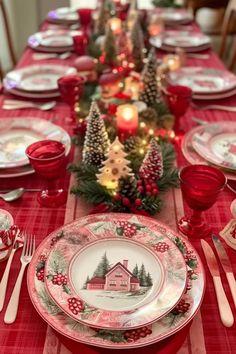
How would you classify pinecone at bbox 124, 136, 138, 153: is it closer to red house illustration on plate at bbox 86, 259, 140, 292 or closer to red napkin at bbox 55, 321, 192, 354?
red house illustration on plate at bbox 86, 259, 140, 292

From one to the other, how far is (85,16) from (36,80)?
663 mm

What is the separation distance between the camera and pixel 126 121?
1.04 metres

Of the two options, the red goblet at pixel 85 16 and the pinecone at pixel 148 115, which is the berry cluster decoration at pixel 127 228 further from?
the red goblet at pixel 85 16

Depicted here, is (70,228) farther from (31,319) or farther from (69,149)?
(69,149)

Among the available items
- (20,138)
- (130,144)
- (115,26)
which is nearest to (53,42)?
(115,26)

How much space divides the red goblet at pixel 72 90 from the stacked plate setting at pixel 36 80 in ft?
0.55

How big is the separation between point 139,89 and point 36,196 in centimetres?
56

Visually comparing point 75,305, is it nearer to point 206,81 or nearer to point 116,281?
point 116,281

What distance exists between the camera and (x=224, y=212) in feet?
2.87

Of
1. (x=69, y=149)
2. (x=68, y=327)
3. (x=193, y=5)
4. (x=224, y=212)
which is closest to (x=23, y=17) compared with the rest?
(x=193, y=5)

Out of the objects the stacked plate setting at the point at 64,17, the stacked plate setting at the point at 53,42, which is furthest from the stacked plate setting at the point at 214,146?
the stacked plate setting at the point at 64,17

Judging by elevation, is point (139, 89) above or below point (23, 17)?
above

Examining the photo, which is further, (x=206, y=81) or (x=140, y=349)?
(x=206, y=81)

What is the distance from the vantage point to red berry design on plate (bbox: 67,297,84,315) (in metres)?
0.61
